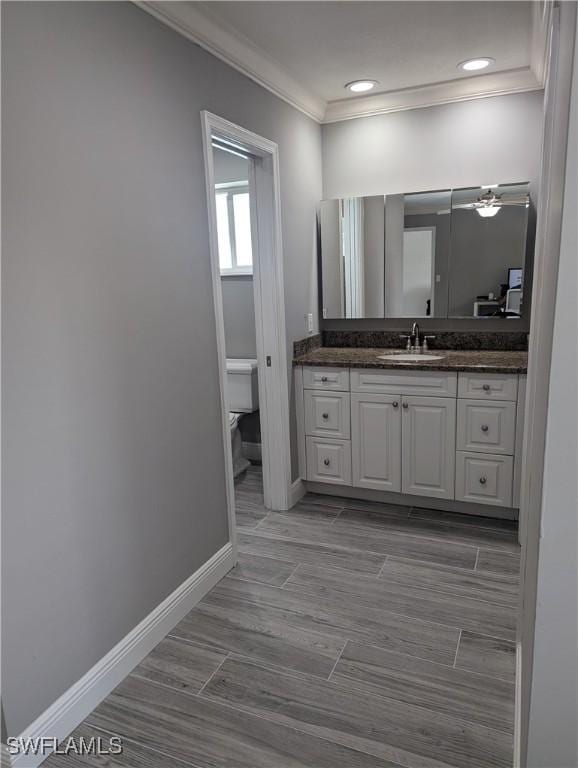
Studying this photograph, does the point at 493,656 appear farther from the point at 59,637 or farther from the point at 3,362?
the point at 3,362

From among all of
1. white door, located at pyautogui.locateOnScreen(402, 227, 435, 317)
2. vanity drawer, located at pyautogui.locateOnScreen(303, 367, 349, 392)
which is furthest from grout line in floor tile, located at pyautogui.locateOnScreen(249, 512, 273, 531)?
white door, located at pyautogui.locateOnScreen(402, 227, 435, 317)

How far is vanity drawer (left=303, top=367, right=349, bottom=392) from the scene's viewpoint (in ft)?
10.4

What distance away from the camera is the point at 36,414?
4.99 feet

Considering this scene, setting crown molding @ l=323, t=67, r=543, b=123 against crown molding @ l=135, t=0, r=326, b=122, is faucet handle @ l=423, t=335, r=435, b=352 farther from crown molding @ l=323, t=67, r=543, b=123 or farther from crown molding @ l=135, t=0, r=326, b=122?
crown molding @ l=135, t=0, r=326, b=122

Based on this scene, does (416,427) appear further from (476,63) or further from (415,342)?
(476,63)

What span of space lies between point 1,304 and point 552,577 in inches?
54.6

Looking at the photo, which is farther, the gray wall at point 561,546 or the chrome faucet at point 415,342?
the chrome faucet at point 415,342

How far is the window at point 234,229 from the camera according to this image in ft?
12.9

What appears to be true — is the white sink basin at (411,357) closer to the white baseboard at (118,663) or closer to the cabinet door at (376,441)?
the cabinet door at (376,441)

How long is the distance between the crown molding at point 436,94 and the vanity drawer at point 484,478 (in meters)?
2.03

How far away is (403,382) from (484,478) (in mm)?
683

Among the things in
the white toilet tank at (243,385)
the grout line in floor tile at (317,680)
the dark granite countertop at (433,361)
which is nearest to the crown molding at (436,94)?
the dark granite countertop at (433,361)

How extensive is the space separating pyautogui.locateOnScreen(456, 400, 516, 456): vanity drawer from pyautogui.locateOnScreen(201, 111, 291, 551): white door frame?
3.28 feet

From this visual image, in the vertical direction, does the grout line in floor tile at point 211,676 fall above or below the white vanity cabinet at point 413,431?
below
